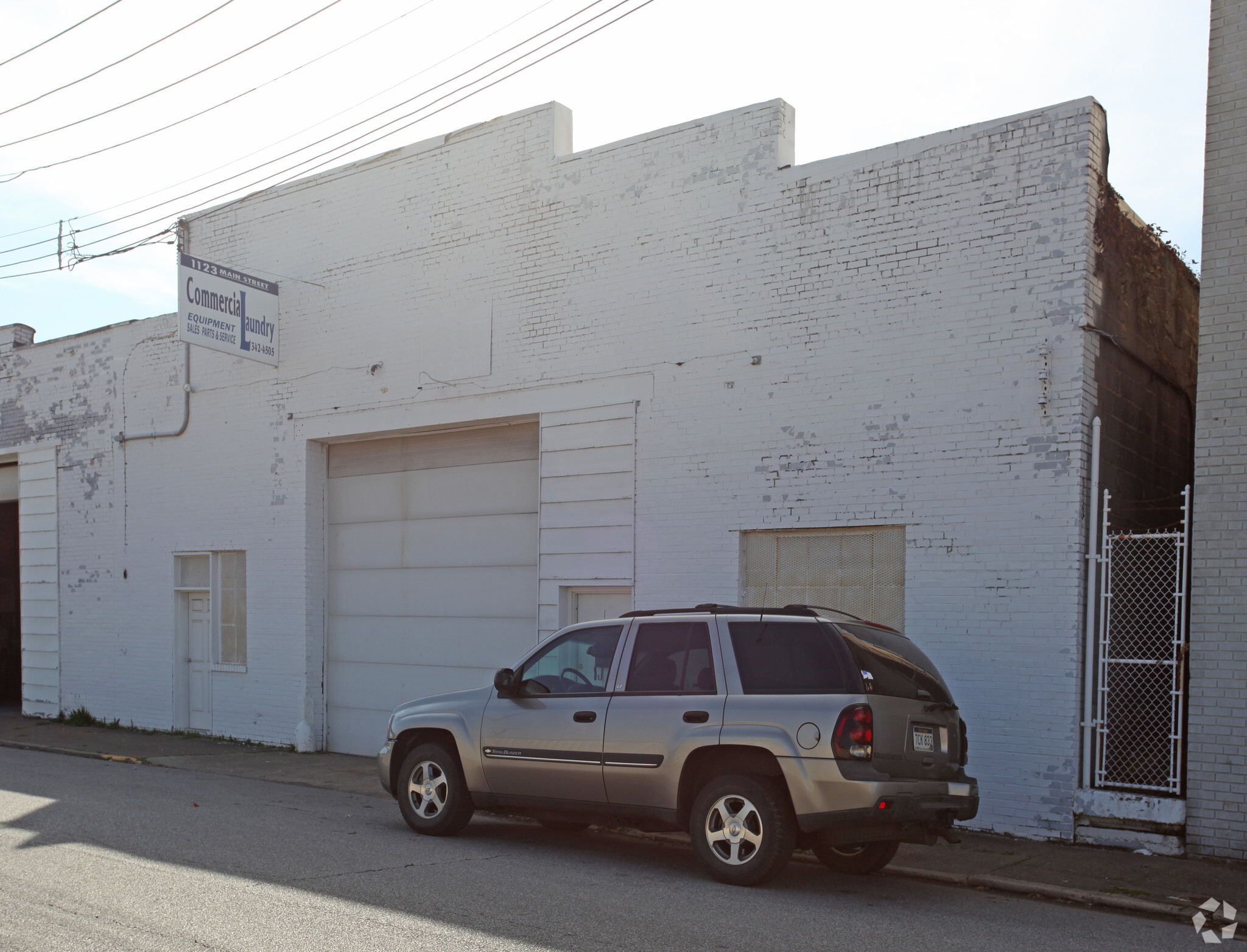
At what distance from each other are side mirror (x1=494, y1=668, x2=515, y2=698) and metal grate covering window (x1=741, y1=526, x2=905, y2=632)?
3500 mm

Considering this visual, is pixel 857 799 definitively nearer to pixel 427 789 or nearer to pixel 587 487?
pixel 427 789

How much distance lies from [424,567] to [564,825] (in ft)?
19.1

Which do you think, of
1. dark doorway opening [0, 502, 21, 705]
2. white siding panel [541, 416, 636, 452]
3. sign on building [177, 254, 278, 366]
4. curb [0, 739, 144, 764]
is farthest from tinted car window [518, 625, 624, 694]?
dark doorway opening [0, 502, 21, 705]

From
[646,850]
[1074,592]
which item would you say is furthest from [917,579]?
[646,850]

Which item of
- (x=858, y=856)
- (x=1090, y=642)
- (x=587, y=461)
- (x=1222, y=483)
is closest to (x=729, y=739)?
(x=858, y=856)

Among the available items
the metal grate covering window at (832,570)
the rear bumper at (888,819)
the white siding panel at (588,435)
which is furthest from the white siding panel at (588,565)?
the rear bumper at (888,819)

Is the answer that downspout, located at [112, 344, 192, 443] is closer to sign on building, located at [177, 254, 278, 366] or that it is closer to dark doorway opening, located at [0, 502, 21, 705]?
sign on building, located at [177, 254, 278, 366]

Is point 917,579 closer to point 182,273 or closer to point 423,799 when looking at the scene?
point 423,799

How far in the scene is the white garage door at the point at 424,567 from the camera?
1373cm

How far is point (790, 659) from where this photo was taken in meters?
7.50

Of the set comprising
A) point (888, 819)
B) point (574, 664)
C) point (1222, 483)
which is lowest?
point (888, 819)

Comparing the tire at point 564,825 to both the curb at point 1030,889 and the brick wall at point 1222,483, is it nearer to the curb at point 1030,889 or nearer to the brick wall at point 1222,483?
the curb at point 1030,889

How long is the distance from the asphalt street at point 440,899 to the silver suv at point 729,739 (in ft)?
1.24

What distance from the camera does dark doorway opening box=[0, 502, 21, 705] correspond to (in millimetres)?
23469
